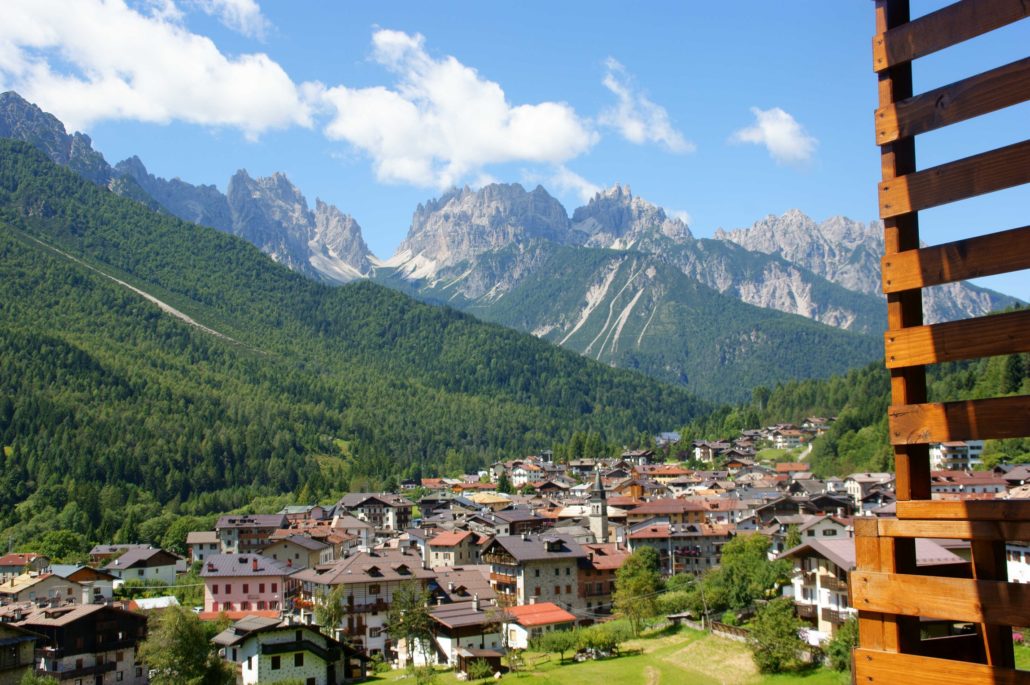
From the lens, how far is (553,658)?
61594 mm

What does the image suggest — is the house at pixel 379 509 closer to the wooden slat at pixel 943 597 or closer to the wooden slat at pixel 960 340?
the wooden slat at pixel 943 597

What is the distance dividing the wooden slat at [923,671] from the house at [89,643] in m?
61.0

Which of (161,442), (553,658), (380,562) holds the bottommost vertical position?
(553,658)

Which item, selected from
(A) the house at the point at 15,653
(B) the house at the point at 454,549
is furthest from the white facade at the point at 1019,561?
(A) the house at the point at 15,653

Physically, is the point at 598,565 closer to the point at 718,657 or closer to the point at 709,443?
the point at 718,657

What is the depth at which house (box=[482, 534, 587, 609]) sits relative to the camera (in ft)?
257

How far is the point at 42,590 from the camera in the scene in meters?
79.8

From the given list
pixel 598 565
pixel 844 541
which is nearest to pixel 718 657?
pixel 844 541

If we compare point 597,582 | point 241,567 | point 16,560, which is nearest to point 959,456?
point 597,582

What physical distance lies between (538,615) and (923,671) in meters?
64.4

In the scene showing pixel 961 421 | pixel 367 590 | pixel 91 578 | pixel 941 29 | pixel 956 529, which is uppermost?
pixel 941 29

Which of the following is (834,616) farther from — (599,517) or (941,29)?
(941,29)

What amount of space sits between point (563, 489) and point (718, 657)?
9645 centimetres

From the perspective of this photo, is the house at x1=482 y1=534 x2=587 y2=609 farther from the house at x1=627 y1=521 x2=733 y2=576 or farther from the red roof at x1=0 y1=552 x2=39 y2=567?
the red roof at x1=0 y1=552 x2=39 y2=567
